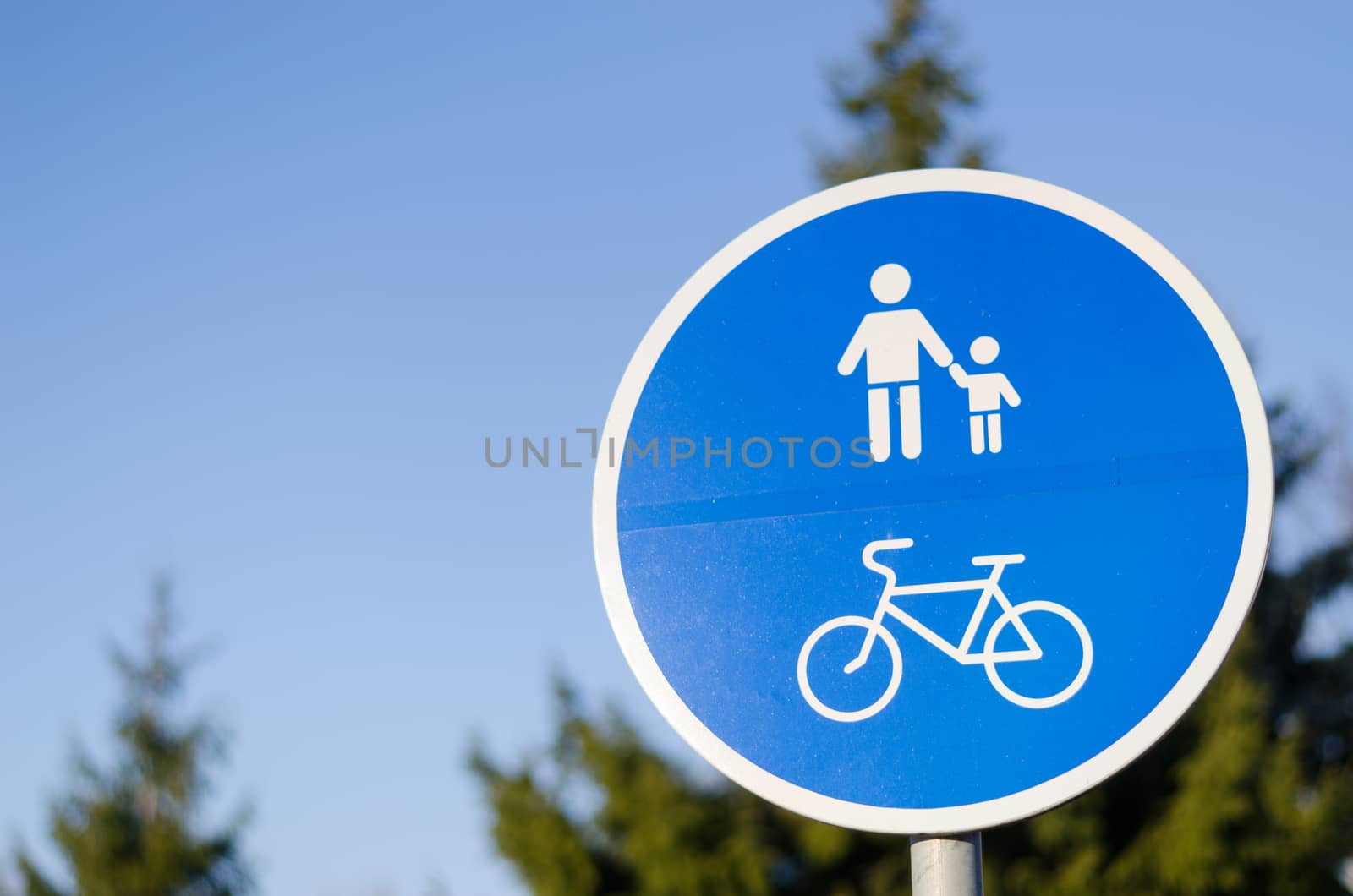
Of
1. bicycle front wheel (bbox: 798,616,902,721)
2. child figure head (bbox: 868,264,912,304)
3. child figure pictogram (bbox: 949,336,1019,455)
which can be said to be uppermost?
child figure head (bbox: 868,264,912,304)

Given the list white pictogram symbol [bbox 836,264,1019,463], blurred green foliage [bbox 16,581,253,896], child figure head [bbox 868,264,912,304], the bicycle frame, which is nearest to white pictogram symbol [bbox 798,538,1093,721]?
the bicycle frame

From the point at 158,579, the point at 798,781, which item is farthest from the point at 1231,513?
the point at 158,579

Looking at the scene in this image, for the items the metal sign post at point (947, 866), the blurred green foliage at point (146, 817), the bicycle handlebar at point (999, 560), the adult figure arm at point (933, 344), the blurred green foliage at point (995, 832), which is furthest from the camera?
the blurred green foliage at point (146, 817)

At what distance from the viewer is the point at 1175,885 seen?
14.2m

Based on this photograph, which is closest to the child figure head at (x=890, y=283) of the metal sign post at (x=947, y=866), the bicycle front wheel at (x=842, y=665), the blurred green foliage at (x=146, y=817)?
the bicycle front wheel at (x=842, y=665)

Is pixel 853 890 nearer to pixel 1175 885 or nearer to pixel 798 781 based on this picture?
pixel 1175 885

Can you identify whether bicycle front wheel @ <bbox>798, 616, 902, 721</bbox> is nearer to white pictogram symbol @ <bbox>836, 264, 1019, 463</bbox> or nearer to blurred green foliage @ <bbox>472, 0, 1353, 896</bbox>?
white pictogram symbol @ <bbox>836, 264, 1019, 463</bbox>

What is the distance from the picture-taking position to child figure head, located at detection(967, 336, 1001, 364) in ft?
6.66

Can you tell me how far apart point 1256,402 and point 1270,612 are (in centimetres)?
2097

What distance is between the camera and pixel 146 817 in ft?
70.1

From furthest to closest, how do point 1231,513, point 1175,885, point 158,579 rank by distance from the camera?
1. point 158,579
2. point 1175,885
3. point 1231,513

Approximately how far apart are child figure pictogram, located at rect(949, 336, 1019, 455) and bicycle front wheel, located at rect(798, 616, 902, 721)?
0.92ft

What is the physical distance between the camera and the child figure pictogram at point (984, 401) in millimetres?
1975

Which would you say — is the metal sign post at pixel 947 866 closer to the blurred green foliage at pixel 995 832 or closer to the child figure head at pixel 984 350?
the child figure head at pixel 984 350
